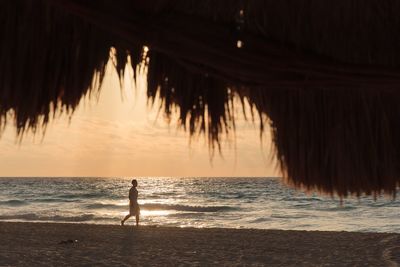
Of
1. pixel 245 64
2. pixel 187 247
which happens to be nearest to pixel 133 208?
pixel 187 247

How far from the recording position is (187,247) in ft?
41.1

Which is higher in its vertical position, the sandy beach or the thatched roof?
the thatched roof

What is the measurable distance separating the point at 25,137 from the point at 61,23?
1.14ft

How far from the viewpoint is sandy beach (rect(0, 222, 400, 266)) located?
10.2 metres

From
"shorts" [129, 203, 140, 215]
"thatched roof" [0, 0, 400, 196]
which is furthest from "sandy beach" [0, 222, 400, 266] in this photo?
"thatched roof" [0, 0, 400, 196]

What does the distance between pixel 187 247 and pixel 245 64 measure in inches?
444

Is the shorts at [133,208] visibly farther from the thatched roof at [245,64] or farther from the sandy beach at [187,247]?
the thatched roof at [245,64]

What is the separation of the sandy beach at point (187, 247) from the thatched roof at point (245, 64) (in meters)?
8.10

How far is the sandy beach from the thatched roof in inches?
319

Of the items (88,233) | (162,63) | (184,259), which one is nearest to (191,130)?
(162,63)

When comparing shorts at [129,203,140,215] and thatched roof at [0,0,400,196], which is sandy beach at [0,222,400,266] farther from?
thatched roof at [0,0,400,196]

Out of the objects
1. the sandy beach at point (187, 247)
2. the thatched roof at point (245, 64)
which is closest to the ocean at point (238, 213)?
the sandy beach at point (187, 247)

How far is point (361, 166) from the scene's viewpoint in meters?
1.81

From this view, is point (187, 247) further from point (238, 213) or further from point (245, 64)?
point (238, 213)
